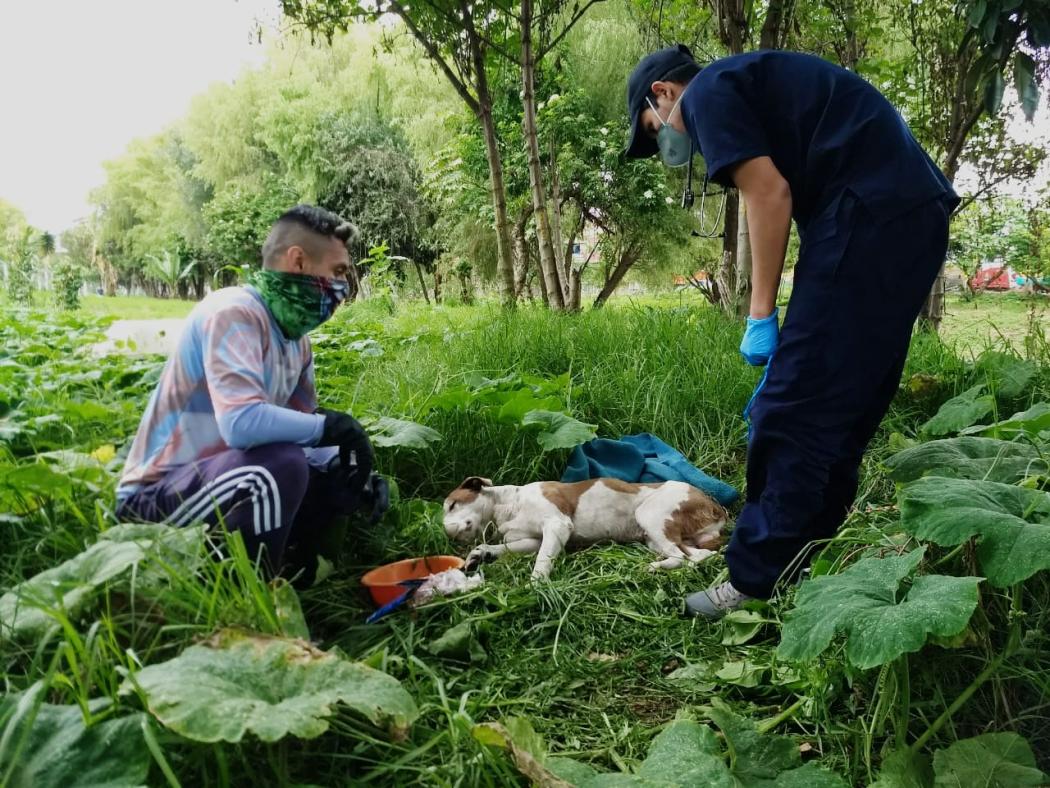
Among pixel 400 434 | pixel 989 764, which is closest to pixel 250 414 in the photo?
pixel 400 434

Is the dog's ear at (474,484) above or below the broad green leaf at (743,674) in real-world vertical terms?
above

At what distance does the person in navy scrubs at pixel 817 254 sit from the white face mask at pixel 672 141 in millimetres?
159

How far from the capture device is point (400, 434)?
288 centimetres

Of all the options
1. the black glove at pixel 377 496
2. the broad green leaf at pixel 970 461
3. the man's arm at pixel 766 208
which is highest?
the man's arm at pixel 766 208

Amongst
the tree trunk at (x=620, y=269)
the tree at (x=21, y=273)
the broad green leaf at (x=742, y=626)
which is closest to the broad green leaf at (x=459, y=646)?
the broad green leaf at (x=742, y=626)

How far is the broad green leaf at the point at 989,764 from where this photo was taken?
4.22 feet

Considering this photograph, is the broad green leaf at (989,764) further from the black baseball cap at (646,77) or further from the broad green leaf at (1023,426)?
the black baseball cap at (646,77)

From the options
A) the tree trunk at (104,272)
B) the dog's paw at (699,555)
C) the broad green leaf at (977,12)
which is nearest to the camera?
the dog's paw at (699,555)

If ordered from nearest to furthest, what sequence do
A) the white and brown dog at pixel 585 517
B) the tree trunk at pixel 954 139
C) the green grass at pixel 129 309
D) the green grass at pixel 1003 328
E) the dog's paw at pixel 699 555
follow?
the dog's paw at pixel 699 555 → the white and brown dog at pixel 585 517 → the green grass at pixel 1003 328 → the tree trunk at pixel 954 139 → the green grass at pixel 129 309

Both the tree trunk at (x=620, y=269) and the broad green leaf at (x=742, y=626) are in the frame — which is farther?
the tree trunk at (x=620, y=269)

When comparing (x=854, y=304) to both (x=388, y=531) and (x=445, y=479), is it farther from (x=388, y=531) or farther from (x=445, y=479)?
(x=445, y=479)

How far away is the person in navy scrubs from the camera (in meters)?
2.05

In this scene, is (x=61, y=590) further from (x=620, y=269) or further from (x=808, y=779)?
(x=620, y=269)

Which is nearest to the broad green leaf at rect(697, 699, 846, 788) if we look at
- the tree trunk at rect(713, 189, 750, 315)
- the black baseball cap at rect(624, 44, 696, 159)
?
the black baseball cap at rect(624, 44, 696, 159)
